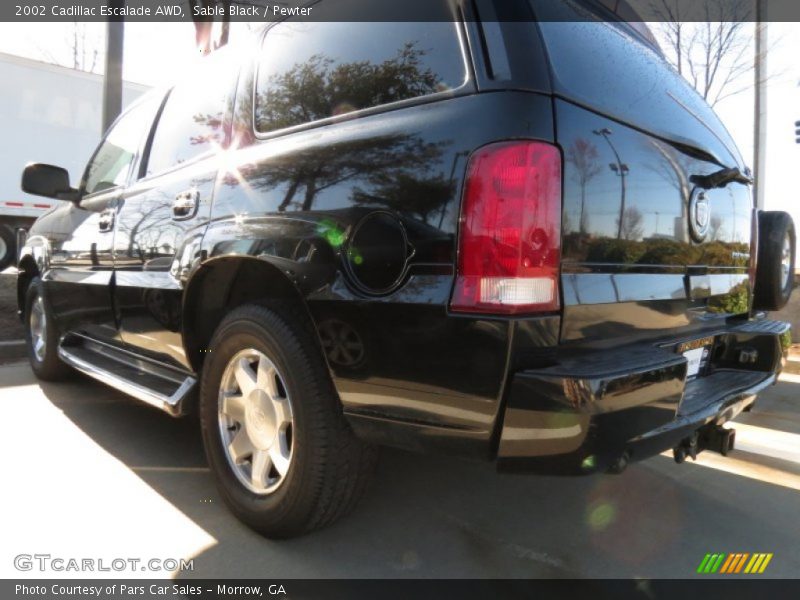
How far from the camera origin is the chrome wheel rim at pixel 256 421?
2225 millimetres

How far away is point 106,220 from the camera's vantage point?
344 centimetres

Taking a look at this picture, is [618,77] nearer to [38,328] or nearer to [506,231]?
[506,231]

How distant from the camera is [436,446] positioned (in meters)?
1.78

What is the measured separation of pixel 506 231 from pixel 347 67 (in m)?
0.92

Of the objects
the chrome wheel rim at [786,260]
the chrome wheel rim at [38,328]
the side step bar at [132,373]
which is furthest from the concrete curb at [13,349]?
the chrome wheel rim at [786,260]

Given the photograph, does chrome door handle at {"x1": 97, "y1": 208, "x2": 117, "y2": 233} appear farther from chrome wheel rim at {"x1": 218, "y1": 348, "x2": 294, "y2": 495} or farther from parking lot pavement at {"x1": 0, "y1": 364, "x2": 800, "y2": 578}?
chrome wheel rim at {"x1": 218, "y1": 348, "x2": 294, "y2": 495}

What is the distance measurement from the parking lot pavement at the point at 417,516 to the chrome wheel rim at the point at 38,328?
3.46 feet

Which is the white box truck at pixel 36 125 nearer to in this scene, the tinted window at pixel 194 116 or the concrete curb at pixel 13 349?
the concrete curb at pixel 13 349

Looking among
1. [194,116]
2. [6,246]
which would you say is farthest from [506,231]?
[6,246]

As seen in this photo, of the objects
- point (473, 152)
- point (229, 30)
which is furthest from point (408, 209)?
point (229, 30)

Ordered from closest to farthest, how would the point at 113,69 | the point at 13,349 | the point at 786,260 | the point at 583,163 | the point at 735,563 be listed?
1. the point at 583,163
2. the point at 735,563
3. the point at 786,260
4. the point at 13,349
5. the point at 113,69

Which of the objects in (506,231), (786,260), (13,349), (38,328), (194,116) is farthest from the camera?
(13,349)

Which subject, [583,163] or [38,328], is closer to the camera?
[583,163]

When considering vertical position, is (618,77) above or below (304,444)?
above
